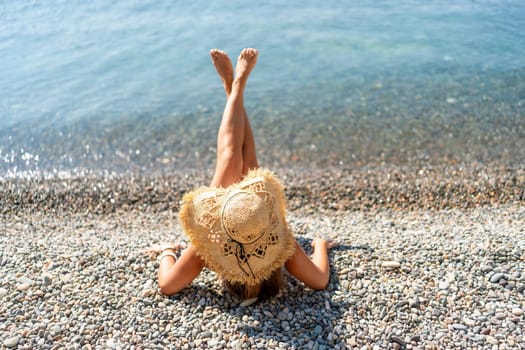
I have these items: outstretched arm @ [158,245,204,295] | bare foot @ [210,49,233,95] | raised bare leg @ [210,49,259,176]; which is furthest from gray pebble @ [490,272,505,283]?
bare foot @ [210,49,233,95]

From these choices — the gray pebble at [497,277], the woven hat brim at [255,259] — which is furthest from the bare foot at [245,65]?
the gray pebble at [497,277]

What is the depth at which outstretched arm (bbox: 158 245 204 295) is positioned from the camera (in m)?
4.59

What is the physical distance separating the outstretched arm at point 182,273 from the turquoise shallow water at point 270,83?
4.25 meters

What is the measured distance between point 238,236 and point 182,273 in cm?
106

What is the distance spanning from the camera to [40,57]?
12.5 meters

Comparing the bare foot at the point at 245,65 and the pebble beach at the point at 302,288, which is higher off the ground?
the bare foot at the point at 245,65

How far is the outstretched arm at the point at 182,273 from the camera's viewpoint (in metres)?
4.59

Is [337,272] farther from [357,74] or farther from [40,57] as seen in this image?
[40,57]

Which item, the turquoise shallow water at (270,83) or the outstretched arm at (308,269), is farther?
the turquoise shallow water at (270,83)

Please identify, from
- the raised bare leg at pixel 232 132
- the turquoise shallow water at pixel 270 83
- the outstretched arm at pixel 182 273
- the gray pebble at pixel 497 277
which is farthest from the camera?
the turquoise shallow water at pixel 270 83

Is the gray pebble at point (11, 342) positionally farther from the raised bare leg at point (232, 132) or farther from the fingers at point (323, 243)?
the fingers at point (323, 243)

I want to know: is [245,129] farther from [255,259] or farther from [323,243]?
[255,259]

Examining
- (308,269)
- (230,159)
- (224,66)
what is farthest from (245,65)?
(308,269)

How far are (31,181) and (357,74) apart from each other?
297 inches
